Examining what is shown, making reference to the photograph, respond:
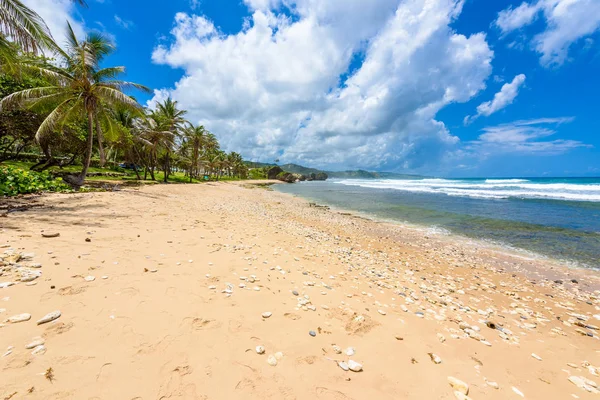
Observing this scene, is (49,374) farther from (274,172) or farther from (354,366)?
(274,172)

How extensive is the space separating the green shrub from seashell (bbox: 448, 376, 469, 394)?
18957 mm

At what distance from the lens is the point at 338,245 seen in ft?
34.7

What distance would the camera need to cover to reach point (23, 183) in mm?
12648

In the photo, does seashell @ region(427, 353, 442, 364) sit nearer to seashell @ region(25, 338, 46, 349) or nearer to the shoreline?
seashell @ region(25, 338, 46, 349)

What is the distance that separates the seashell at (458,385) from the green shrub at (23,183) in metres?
19.0

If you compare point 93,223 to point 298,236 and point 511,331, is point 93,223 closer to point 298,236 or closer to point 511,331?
point 298,236

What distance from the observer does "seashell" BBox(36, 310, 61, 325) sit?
2979 mm

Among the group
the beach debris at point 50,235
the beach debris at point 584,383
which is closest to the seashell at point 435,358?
the beach debris at point 584,383

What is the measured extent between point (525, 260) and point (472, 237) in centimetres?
384

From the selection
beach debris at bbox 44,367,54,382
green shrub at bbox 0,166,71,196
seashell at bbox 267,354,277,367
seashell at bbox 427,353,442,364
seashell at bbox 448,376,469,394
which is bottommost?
seashell at bbox 427,353,442,364

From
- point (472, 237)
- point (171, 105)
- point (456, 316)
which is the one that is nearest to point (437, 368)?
point (456, 316)

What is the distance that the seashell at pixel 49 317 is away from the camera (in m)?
2.98

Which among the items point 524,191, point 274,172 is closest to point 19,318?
point 524,191

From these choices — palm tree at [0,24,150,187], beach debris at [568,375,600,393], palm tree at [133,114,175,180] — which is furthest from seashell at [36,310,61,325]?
palm tree at [133,114,175,180]
